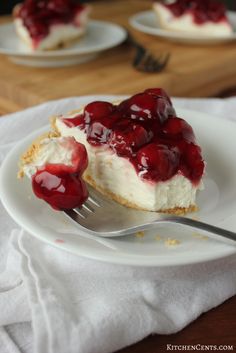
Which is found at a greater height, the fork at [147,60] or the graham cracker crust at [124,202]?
the graham cracker crust at [124,202]

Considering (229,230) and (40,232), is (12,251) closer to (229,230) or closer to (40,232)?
(40,232)

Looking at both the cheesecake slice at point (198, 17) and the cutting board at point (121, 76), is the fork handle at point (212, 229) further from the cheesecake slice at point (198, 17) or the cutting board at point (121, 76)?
the cheesecake slice at point (198, 17)

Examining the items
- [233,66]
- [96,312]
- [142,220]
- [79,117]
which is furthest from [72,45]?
[96,312]

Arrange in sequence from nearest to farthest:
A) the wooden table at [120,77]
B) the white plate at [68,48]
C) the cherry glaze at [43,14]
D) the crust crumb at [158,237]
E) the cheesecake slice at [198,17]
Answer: the crust crumb at [158,237] < the wooden table at [120,77] < the white plate at [68,48] < the cherry glaze at [43,14] < the cheesecake slice at [198,17]

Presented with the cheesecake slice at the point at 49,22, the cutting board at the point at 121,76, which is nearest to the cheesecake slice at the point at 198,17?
the cutting board at the point at 121,76

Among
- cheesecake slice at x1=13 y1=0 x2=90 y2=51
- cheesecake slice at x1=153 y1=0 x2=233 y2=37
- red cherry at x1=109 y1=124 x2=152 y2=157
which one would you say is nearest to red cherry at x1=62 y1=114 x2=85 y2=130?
red cherry at x1=109 y1=124 x2=152 y2=157

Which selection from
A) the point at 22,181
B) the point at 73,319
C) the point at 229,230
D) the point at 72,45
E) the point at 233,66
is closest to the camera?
the point at 73,319

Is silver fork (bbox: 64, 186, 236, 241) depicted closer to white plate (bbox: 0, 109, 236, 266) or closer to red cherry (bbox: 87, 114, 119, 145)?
white plate (bbox: 0, 109, 236, 266)

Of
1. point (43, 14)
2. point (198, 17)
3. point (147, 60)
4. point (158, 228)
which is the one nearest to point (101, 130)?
point (158, 228)
